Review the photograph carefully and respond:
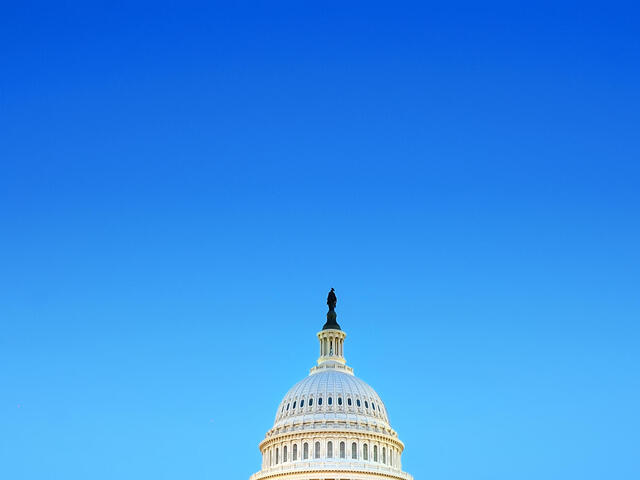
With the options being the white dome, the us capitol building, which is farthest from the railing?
the white dome

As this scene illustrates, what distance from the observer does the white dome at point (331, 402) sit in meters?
136

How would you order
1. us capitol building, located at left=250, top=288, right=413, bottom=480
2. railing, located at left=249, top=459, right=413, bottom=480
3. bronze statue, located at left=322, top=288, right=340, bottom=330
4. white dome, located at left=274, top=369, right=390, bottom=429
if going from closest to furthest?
railing, located at left=249, top=459, right=413, bottom=480, us capitol building, located at left=250, top=288, right=413, bottom=480, white dome, located at left=274, top=369, right=390, bottom=429, bronze statue, located at left=322, top=288, right=340, bottom=330

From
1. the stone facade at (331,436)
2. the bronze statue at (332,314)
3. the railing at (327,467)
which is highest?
the bronze statue at (332,314)

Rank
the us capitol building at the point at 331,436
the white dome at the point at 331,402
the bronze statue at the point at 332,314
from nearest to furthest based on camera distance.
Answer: the us capitol building at the point at 331,436
the white dome at the point at 331,402
the bronze statue at the point at 332,314

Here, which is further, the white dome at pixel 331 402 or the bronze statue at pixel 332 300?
the bronze statue at pixel 332 300

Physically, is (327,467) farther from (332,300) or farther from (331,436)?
(332,300)

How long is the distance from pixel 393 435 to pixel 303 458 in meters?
→ 16.1

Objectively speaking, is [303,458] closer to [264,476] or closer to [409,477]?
[264,476]

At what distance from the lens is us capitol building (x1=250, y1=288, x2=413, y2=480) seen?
129 metres

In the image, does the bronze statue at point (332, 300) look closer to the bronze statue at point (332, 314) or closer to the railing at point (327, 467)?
the bronze statue at point (332, 314)

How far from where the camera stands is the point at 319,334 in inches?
5920

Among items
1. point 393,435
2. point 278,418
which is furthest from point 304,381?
point 393,435

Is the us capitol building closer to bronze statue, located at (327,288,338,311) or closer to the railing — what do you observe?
the railing

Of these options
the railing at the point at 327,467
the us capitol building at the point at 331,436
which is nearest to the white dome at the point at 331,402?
the us capitol building at the point at 331,436
